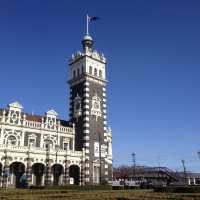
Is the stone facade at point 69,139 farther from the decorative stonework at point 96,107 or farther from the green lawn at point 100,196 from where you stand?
the green lawn at point 100,196

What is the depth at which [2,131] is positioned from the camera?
61.2m

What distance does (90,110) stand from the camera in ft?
238

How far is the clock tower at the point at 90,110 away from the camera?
70312 mm

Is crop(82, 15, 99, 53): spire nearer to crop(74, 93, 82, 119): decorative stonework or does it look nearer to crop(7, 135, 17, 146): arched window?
crop(74, 93, 82, 119): decorative stonework

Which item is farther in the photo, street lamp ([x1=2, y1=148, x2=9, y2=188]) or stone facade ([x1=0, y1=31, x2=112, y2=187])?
stone facade ([x1=0, y1=31, x2=112, y2=187])

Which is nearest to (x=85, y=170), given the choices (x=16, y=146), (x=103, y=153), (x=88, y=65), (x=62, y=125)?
(x=103, y=153)

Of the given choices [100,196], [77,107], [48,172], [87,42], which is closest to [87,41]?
[87,42]

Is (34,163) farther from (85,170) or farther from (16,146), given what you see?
(85,170)

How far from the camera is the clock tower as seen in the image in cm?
7031

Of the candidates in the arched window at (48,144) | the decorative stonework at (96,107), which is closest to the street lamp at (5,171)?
the arched window at (48,144)

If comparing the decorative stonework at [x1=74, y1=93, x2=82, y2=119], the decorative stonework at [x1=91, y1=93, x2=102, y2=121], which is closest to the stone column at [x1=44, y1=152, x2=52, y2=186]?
the decorative stonework at [x1=74, y1=93, x2=82, y2=119]

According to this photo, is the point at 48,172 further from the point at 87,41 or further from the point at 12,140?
the point at 87,41

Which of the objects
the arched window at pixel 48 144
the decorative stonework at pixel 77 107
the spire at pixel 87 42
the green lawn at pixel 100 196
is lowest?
the green lawn at pixel 100 196

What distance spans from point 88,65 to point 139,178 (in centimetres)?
4632
